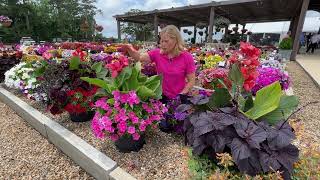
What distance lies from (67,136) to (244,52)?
2.08 meters

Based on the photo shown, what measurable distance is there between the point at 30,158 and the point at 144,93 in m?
1.63

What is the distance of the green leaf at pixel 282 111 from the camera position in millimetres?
1916

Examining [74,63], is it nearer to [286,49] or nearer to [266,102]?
[266,102]

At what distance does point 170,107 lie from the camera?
2.57 meters

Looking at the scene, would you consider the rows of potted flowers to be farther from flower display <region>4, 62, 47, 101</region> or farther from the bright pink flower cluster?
flower display <region>4, 62, 47, 101</region>

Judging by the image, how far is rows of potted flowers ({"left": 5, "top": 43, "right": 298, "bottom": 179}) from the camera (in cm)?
157

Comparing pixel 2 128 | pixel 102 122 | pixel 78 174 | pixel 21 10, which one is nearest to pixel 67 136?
pixel 78 174

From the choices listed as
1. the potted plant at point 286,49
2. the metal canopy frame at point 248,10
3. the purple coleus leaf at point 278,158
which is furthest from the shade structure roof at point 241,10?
the purple coleus leaf at point 278,158

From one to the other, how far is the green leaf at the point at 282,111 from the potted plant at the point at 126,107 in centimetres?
98

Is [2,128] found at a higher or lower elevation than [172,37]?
lower

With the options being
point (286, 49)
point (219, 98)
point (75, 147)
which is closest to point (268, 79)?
point (219, 98)

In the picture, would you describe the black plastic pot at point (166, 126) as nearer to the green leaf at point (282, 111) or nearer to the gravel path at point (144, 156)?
the gravel path at point (144, 156)

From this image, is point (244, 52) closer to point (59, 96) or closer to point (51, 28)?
point (59, 96)

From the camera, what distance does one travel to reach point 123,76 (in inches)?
88.0
